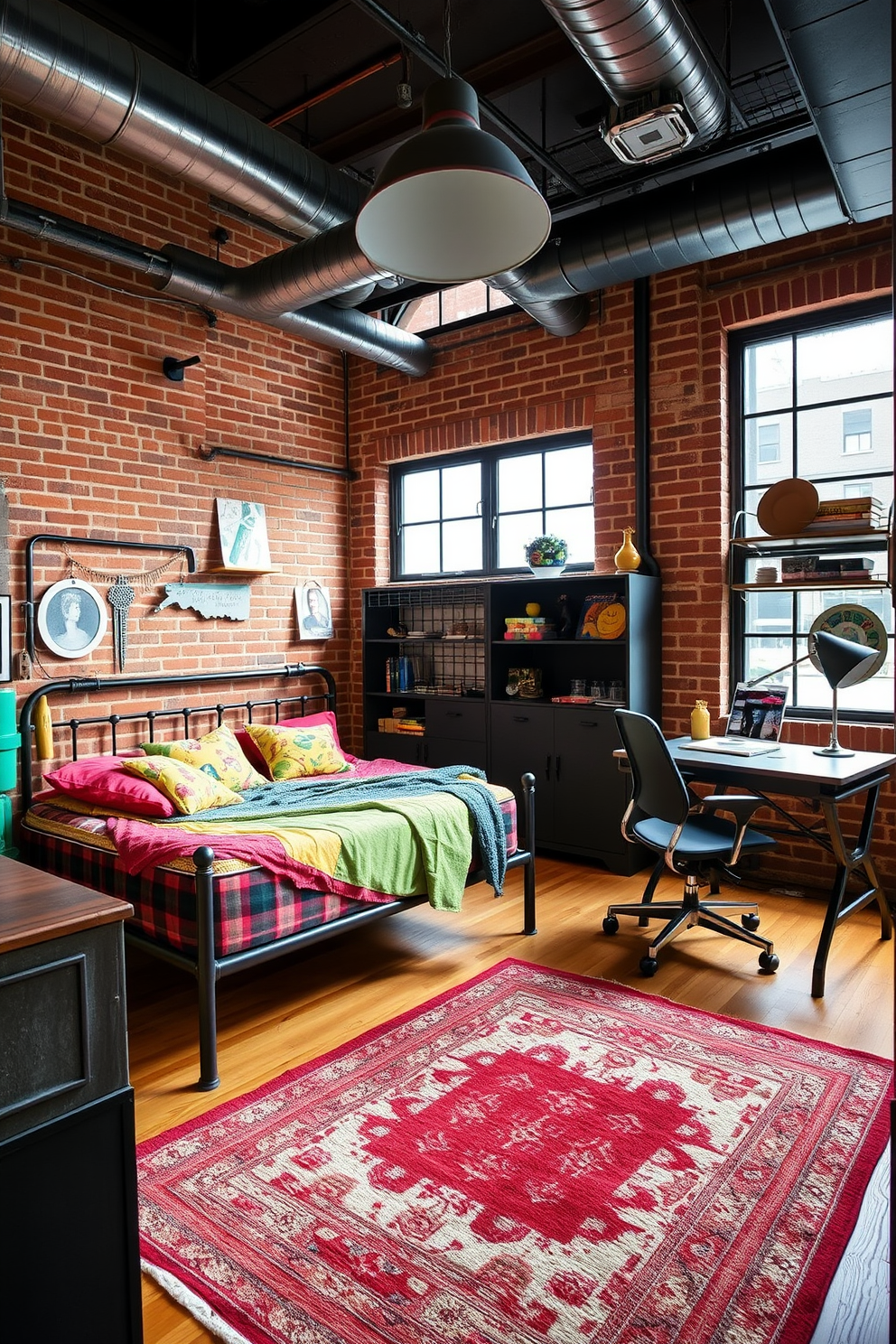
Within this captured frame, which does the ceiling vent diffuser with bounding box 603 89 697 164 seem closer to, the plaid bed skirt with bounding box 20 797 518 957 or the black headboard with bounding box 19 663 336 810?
the plaid bed skirt with bounding box 20 797 518 957

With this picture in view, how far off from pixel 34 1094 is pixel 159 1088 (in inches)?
54.5

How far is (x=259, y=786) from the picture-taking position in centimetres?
421

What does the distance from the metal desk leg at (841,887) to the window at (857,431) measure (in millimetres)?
1778

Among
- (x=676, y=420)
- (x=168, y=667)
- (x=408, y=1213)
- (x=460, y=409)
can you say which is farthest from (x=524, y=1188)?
(x=460, y=409)

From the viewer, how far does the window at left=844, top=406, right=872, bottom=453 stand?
13.7 ft

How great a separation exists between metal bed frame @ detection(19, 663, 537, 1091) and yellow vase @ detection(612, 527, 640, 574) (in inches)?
54.6

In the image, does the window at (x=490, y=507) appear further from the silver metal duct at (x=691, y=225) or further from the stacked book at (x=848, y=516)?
the stacked book at (x=848, y=516)

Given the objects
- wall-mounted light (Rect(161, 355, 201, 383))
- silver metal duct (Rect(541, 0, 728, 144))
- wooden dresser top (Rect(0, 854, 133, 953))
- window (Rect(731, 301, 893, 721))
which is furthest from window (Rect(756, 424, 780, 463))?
wooden dresser top (Rect(0, 854, 133, 953))

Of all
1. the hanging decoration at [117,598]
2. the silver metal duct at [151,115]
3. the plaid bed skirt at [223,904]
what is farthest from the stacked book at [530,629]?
the silver metal duct at [151,115]

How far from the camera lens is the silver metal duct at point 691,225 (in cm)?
346

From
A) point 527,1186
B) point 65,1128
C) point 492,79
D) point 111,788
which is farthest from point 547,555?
point 65,1128

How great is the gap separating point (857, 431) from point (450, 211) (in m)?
2.77

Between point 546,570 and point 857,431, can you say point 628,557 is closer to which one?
point 546,570

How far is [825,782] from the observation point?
3143mm
